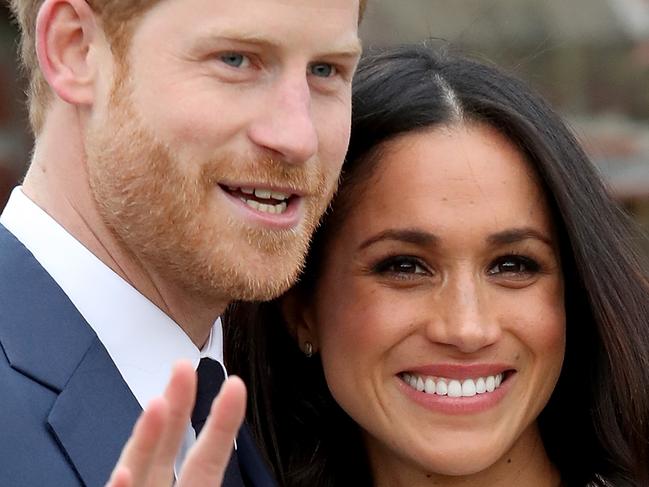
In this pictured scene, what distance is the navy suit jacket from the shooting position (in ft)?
7.70

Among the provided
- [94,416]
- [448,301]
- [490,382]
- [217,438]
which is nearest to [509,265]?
[448,301]

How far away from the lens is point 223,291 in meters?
2.65

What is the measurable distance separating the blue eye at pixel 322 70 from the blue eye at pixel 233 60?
0.53 feet

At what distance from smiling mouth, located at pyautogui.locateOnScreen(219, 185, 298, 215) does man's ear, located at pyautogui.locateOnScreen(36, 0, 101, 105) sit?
1.05ft

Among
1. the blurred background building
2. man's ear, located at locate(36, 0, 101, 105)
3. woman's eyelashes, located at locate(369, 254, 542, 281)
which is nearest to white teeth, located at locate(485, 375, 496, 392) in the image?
woman's eyelashes, located at locate(369, 254, 542, 281)

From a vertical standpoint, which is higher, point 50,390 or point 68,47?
point 68,47

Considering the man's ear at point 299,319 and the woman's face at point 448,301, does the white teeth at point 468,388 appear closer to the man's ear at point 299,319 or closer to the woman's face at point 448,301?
the woman's face at point 448,301

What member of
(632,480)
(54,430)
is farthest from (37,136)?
(632,480)

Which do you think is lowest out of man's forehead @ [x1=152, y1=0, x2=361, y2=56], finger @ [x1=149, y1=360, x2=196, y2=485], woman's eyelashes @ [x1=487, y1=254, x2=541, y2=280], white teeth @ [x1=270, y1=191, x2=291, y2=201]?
finger @ [x1=149, y1=360, x2=196, y2=485]

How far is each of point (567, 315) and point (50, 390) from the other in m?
1.26

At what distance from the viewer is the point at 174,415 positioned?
6.22ft

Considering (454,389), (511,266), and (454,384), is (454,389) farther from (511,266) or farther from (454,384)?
(511,266)

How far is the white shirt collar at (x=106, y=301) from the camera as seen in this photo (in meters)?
2.57

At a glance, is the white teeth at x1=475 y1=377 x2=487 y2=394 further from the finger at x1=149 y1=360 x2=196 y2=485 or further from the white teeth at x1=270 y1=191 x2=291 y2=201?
the finger at x1=149 y1=360 x2=196 y2=485
